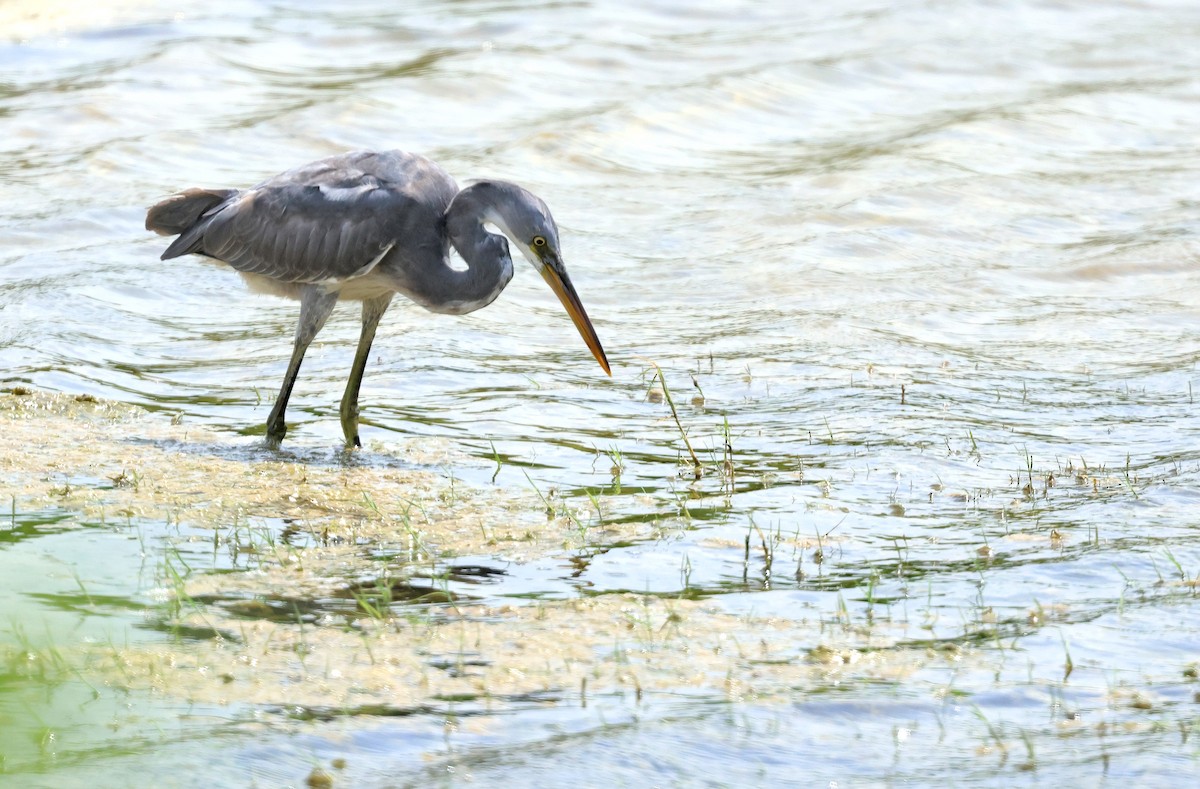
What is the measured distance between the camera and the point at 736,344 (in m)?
9.00

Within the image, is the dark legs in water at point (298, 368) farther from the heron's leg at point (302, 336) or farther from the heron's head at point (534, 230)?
the heron's head at point (534, 230)

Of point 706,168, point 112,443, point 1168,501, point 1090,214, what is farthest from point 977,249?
point 112,443

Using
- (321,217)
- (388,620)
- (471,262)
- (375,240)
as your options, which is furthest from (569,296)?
(388,620)

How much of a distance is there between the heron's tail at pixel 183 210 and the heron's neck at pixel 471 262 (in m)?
1.33

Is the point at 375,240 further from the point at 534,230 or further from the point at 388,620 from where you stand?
the point at 388,620

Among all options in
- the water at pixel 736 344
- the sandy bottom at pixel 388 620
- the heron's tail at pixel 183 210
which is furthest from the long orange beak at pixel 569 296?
the heron's tail at pixel 183 210

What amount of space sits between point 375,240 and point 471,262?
0.39 metres

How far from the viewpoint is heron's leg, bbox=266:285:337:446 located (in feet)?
23.1

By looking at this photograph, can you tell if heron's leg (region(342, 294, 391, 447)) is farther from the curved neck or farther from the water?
the curved neck

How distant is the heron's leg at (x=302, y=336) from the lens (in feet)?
23.1

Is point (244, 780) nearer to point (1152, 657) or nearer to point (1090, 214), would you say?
point (1152, 657)

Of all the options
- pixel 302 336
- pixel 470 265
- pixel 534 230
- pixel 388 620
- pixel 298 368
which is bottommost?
pixel 388 620

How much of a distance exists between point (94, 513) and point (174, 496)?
0.38 m

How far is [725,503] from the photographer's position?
6.09 metres
